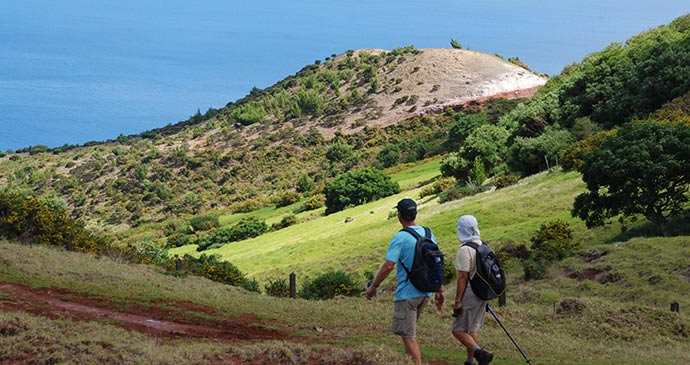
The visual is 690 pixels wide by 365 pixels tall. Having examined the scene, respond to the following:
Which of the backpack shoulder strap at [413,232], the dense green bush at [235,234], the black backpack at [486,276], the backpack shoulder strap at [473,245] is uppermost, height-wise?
the backpack shoulder strap at [413,232]

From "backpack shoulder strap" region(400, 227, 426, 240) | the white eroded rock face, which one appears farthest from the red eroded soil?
the white eroded rock face

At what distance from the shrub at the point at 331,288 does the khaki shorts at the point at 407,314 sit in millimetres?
15619

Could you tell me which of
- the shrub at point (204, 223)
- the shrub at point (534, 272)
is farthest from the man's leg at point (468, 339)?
the shrub at point (204, 223)

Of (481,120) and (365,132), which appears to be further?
(365,132)

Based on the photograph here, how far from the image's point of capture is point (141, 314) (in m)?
17.8

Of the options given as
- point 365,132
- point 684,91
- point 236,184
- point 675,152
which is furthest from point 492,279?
point 365,132

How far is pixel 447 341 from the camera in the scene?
56.0ft

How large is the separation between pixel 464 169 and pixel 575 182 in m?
19.7

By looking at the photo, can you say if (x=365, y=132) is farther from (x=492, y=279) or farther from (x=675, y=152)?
(x=492, y=279)

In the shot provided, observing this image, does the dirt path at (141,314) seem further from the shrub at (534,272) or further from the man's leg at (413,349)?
the shrub at (534,272)

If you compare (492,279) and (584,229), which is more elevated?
(492,279)

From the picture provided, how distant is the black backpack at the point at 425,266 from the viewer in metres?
11.0

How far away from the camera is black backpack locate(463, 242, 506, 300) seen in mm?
11461

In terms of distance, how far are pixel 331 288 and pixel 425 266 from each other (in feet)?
54.1
